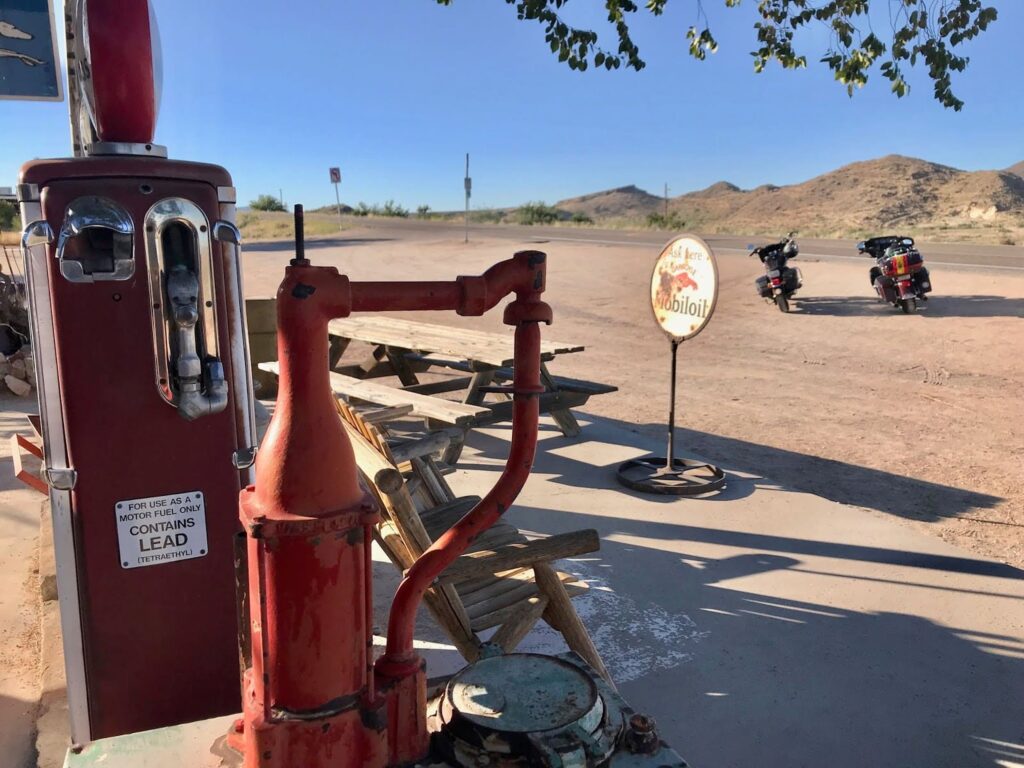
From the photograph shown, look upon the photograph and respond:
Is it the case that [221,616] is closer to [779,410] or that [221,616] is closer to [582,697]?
[582,697]

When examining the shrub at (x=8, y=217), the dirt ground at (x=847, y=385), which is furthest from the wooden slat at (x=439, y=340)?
the shrub at (x=8, y=217)

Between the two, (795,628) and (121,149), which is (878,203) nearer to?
(795,628)

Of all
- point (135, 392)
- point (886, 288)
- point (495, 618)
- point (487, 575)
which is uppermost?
point (135, 392)

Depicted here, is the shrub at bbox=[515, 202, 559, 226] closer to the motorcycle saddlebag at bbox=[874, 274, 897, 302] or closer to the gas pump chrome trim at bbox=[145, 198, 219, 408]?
the motorcycle saddlebag at bbox=[874, 274, 897, 302]

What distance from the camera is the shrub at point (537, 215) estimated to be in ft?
166

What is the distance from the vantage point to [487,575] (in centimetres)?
296

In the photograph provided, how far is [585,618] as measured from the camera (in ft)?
12.1

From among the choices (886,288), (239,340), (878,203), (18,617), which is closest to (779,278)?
(886,288)

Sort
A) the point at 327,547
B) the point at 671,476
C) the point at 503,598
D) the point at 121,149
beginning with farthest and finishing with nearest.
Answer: the point at 671,476
the point at 503,598
the point at 121,149
the point at 327,547

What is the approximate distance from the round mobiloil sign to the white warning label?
11.1 ft

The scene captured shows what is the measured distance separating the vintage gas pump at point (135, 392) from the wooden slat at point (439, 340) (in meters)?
3.33

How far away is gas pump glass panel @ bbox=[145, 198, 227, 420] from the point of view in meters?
2.05

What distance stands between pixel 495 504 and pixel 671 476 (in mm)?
4001

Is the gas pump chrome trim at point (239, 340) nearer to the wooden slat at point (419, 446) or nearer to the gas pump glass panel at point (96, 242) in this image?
the gas pump glass panel at point (96, 242)
